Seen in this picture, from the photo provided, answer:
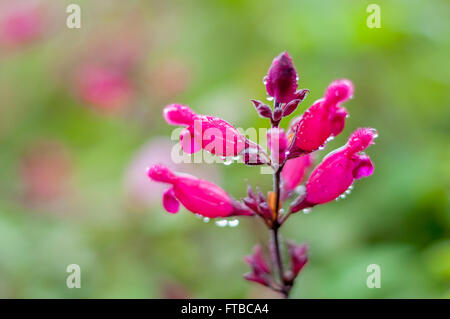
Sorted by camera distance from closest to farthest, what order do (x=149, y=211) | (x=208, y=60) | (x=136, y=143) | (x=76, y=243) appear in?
1. (x=76, y=243)
2. (x=149, y=211)
3. (x=136, y=143)
4. (x=208, y=60)

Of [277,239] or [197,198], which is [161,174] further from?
[277,239]

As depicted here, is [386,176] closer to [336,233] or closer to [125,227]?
[336,233]

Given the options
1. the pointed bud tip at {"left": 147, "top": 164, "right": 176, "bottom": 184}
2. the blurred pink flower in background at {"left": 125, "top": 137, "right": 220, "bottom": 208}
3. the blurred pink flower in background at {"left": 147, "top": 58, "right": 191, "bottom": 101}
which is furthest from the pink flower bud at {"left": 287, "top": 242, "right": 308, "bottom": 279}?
the blurred pink flower in background at {"left": 147, "top": 58, "right": 191, "bottom": 101}

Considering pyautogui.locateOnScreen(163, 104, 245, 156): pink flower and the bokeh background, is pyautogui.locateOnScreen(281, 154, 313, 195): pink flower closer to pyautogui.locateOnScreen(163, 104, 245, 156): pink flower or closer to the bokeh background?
pyautogui.locateOnScreen(163, 104, 245, 156): pink flower

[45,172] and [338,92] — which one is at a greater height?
[45,172]

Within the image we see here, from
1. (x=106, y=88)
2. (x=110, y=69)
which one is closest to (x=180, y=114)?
(x=106, y=88)

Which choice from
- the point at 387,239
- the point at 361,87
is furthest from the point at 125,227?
the point at 361,87
